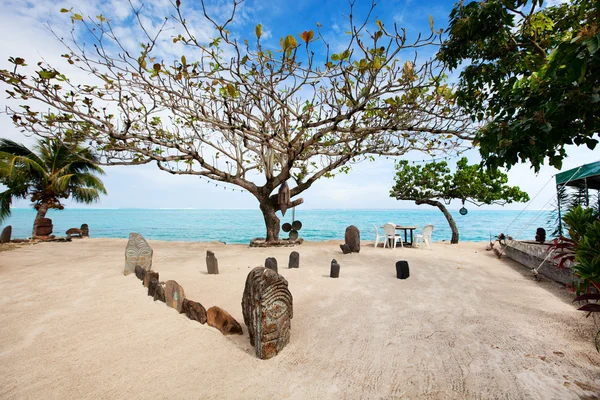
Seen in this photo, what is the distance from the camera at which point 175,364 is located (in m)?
3.09

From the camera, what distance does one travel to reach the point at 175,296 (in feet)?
14.5

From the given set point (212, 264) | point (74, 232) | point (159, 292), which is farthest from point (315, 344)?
point (74, 232)

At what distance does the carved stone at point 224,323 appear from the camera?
373cm

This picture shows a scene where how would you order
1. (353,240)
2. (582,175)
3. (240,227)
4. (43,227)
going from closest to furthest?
(582,175) < (353,240) < (43,227) < (240,227)

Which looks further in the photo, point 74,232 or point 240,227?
point 240,227

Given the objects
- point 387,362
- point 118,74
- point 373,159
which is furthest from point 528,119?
point 373,159

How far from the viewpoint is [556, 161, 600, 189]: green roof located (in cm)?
800

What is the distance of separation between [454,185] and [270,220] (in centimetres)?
931

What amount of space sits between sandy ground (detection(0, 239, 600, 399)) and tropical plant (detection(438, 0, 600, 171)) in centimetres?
227

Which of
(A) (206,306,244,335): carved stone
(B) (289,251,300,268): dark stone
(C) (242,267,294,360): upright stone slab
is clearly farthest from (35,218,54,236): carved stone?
(C) (242,267,294,360): upright stone slab

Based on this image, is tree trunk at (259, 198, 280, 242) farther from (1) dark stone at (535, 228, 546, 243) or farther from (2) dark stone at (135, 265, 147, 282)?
(1) dark stone at (535, 228, 546, 243)

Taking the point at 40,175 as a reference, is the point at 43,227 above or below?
below

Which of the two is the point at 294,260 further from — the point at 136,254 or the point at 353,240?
the point at 136,254

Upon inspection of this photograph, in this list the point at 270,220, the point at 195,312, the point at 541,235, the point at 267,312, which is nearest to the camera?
the point at 267,312
